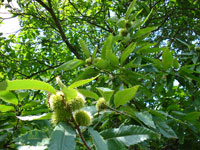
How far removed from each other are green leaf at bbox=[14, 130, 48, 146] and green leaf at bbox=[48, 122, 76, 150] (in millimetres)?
184

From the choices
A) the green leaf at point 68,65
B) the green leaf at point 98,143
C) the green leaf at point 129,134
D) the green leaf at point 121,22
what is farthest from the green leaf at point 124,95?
the green leaf at point 121,22

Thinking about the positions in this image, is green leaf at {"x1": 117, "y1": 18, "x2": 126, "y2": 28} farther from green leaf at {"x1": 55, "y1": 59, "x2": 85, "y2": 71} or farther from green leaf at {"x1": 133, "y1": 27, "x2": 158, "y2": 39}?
green leaf at {"x1": 55, "y1": 59, "x2": 85, "y2": 71}

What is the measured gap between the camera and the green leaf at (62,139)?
693 mm

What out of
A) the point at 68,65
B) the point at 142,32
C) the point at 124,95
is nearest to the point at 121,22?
the point at 142,32

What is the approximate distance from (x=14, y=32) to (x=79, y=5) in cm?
165

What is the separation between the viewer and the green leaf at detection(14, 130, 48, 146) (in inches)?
33.9

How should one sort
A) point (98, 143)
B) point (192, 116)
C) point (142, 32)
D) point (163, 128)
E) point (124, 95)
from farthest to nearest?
point (142, 32), point (192, 116), point (163, 128), point (124, 95), point (98, 143)

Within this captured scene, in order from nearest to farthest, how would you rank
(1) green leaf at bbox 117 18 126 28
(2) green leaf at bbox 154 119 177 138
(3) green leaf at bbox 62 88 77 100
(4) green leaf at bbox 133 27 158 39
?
(3) green leaf at bbox 62 88 77 100, (2) green leaf at bbox 154 119 177 138, (4) green leaf at bbox 133 27 158 39, (1) green leaf at bbox 117 18 126 28

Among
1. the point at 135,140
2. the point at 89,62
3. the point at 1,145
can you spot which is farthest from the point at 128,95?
the point at 1,145

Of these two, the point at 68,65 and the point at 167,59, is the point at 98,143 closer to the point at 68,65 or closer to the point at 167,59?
the point at 68,65

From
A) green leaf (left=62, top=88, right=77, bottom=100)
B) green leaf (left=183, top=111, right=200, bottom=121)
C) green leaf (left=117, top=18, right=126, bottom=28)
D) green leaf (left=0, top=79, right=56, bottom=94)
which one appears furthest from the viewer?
green leaf (left=117, top=18, right=126, bottom=28)

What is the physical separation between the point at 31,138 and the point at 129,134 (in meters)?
0.47

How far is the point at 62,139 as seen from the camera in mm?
724

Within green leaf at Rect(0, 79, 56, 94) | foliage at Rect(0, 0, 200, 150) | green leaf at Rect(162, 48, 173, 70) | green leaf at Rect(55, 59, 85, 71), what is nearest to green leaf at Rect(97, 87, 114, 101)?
foliage at Rect(0, 0, 200, 150)
